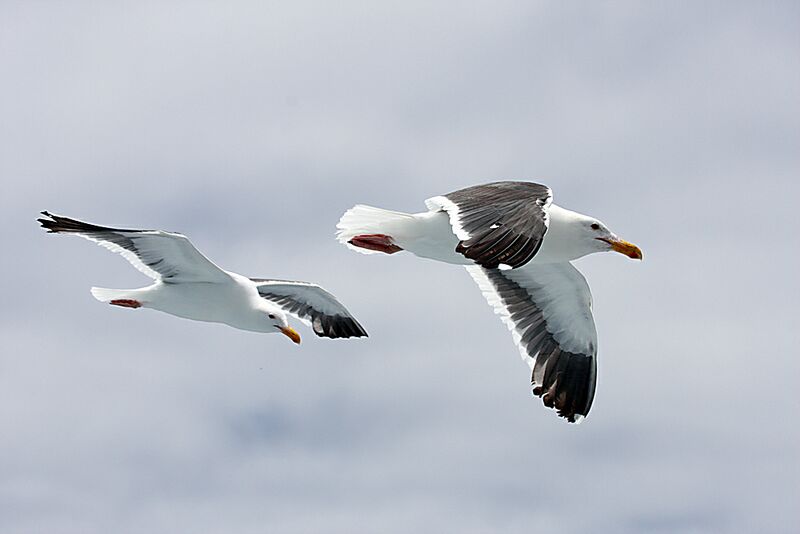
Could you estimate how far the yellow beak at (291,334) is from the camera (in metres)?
17.5

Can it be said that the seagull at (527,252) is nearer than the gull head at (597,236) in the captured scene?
Yes

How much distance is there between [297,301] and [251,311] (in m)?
2.63

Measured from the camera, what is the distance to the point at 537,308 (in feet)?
47.9

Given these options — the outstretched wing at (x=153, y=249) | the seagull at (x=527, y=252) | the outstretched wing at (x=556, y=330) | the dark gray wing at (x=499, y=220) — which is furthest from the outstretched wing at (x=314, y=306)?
the dark gray wing at (x=499, y=220)

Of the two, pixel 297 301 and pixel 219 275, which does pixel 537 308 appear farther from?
pixel 297 301

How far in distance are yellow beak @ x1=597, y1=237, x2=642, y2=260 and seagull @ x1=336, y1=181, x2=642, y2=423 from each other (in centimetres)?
1

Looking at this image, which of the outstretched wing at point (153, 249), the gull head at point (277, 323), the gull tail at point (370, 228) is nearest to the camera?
the gull tail at point (370, 228)

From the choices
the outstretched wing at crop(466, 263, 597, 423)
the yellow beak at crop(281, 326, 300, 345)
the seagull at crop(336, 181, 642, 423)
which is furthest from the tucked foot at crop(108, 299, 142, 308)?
the outstretched wing at crop(466, 263, 597, 423)

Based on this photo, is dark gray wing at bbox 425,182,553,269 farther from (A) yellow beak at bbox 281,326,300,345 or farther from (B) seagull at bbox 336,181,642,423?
(A) yellow beak at bbox 281,326,300,345

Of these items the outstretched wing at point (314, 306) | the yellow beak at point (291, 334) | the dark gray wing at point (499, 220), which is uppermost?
the outstretched wing at point (314, 306)

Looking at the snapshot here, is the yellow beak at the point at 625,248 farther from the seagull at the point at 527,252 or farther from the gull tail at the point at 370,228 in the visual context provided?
the gull tail at the point at 370,228

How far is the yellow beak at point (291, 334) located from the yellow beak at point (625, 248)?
614cm

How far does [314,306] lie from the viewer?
19953mm

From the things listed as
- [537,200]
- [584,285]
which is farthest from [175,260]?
[537,200]
